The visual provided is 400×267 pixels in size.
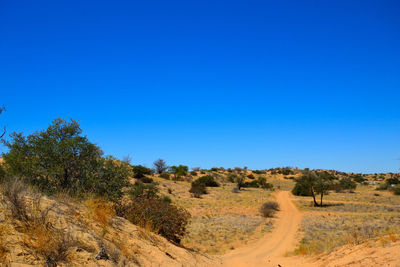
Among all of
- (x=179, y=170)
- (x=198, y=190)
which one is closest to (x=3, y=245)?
(x=198, y=190)

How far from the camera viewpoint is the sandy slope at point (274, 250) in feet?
41.0

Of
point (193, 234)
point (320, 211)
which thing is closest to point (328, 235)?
point (193, 234)

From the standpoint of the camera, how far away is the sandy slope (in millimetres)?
12498

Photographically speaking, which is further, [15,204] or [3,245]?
[15,204]

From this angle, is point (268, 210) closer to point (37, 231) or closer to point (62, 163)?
point (62, 163)

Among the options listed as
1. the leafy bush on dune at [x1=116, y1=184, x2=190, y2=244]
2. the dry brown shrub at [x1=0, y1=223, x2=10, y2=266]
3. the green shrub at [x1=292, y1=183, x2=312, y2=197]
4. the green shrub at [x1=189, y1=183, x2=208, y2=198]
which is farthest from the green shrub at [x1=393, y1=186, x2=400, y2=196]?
the dry brown shrub at [x1=0, y1=223, x2=10, y2=266]

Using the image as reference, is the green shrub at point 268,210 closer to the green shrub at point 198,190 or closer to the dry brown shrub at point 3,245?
the green shrub at point 198,190

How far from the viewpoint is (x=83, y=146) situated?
546 inches

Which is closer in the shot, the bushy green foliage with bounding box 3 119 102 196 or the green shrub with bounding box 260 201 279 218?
the bushy green foliage with bounding box 3 119 102 196

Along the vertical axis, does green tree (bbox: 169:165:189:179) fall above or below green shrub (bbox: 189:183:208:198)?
above

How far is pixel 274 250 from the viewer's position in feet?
54.7

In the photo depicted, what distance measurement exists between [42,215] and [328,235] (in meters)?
19.7

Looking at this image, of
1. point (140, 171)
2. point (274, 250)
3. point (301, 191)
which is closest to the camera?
point (274, 250)

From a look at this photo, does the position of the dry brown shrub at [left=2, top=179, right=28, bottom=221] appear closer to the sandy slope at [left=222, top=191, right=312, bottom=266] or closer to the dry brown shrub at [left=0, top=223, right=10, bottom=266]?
the dry brown shrub at [left=0, top=223, right=10, bottom=266]
